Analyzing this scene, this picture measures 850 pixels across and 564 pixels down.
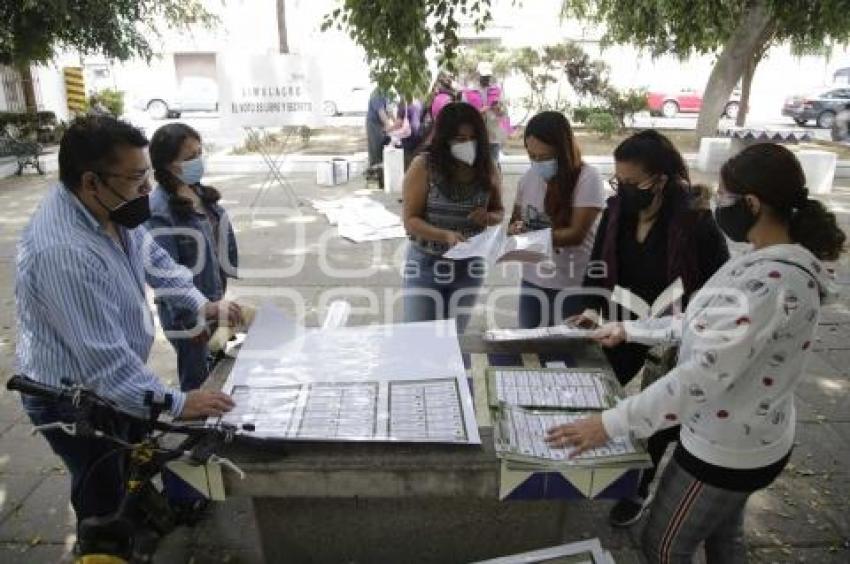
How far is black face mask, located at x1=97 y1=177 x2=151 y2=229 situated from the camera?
1774mm

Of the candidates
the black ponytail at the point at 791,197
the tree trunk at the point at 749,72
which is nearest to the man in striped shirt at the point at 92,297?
the black ponytail at the point at 791,197

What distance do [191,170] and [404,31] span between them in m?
1.11

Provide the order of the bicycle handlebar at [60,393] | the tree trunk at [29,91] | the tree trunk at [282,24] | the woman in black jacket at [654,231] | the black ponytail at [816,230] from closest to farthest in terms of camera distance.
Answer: the bicycle handlebar at [60,393] < the black ponytail at [816,230] < the woman in black jacket at [654,231] < the tree trunk at [282,24] < the tree trunk at [29,91]

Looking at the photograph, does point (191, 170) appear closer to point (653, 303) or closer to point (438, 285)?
point (438, 285)

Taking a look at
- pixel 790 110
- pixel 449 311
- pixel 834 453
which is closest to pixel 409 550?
pixel 449 311

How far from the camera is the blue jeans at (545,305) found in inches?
116

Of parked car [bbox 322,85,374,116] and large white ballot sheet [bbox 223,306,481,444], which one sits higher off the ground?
parked car [bbox 322,85,374,116]

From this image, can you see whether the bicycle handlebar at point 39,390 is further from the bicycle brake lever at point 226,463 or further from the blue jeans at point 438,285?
the blue jeans at point 438,285

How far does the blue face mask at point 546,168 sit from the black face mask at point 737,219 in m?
1.28

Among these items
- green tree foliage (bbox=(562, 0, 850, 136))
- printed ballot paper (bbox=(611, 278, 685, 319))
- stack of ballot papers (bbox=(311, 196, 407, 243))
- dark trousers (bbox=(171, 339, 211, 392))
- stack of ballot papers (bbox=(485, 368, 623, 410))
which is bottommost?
stack of ballot papers (bbox=(311, 196, 407, 243))

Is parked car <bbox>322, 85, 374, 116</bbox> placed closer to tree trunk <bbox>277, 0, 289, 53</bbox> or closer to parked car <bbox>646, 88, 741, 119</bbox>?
tree trunk <bbox>277, 0, 289, 53</bbox>

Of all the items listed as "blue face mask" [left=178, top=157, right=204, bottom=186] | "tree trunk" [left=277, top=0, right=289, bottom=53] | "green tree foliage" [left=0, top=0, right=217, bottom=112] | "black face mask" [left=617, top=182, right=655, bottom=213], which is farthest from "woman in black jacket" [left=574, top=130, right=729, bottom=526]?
"tree trunk" [left=277, top=0, right=289, bottom=53]

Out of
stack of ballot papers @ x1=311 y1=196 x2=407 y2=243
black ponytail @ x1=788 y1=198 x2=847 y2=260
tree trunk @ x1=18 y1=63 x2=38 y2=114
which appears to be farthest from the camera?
tree trunk @ x1=18 y1=63 x2=38 y2=114

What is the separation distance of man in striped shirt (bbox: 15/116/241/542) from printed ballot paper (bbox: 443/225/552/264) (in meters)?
1.46
